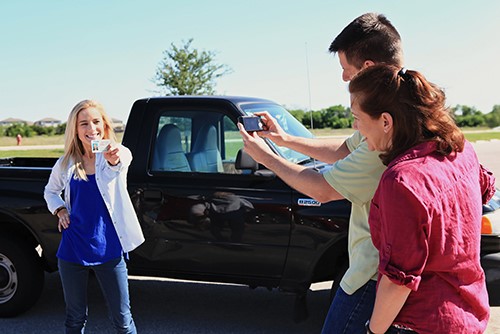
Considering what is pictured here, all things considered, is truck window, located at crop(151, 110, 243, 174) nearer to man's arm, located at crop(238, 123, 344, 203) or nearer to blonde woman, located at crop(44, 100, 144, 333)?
blonde woman, located at crop(44, 100, 144, 333)

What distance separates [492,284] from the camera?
393 cm

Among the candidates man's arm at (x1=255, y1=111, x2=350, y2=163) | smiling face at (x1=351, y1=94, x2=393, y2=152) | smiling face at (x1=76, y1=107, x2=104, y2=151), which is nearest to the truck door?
smiling face at (x1=76, y1=107, x2=104, y2=151)

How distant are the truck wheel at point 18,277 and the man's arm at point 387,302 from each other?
3802 mm

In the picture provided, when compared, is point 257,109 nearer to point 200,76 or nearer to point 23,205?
point 23,205

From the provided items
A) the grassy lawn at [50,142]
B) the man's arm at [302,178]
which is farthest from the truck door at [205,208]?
the grassy lawn at [50,142]

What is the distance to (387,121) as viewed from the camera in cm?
177

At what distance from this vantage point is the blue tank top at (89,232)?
3504mm

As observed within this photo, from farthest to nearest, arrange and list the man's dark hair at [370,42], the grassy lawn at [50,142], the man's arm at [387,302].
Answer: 1. the grassy lawn at [50,142]
2. the man's dark hair at [370,42]
3. the man's arm at [387,302]

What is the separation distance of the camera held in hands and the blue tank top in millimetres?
1333

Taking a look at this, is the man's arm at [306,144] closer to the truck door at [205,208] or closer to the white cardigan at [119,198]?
the white cardigan at [119,198]

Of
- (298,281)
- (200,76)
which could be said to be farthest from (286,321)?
(200,76)

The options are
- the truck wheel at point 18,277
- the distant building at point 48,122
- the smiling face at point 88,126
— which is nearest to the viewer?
the smiling face at point 88,126

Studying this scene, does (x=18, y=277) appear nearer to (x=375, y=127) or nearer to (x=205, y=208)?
(x=205, y=208)

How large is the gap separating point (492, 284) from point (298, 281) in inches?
51.9
